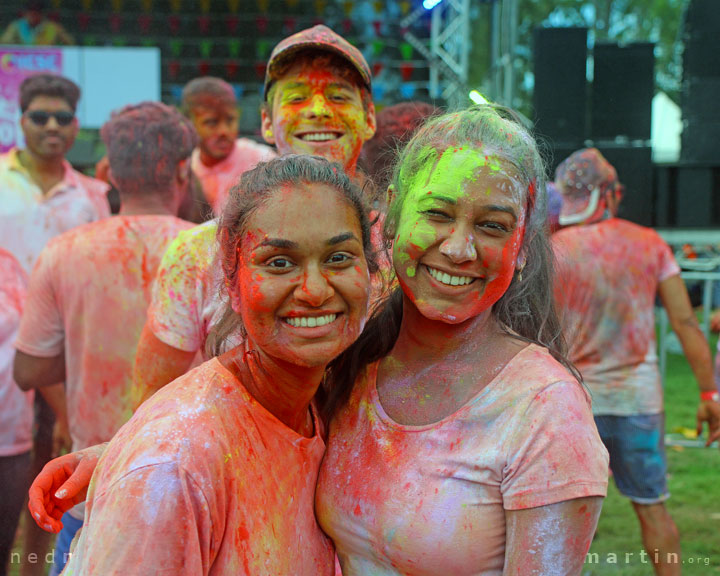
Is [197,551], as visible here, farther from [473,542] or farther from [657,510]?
[657,510]

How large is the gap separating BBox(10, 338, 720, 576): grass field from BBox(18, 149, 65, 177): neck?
6.79 feet

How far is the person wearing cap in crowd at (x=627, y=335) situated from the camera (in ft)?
13.7

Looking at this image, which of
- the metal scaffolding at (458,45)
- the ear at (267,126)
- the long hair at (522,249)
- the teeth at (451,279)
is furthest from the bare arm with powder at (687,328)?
the metal scaffolding at (458,45)

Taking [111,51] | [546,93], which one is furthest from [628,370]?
[111,51]

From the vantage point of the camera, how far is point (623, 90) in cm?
773

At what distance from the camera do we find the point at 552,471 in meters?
1.46

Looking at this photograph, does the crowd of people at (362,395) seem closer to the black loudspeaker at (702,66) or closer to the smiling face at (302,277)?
the smiling face at (302,277)

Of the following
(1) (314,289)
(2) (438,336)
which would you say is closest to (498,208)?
(2) (438,336)

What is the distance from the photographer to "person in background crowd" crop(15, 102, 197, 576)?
311 cm

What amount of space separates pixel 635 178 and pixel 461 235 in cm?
651

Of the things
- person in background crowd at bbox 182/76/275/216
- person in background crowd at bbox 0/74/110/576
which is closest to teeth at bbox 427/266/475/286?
person in background crowd at bbox 0/74/110/576

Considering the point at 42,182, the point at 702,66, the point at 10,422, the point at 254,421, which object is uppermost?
the point at 702,66

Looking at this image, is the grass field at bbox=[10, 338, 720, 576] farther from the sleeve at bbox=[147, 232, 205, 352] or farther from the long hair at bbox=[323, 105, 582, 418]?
the long hair at bbox=[323, 105, 582, 418]

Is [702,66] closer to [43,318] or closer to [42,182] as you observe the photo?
[42,182]
